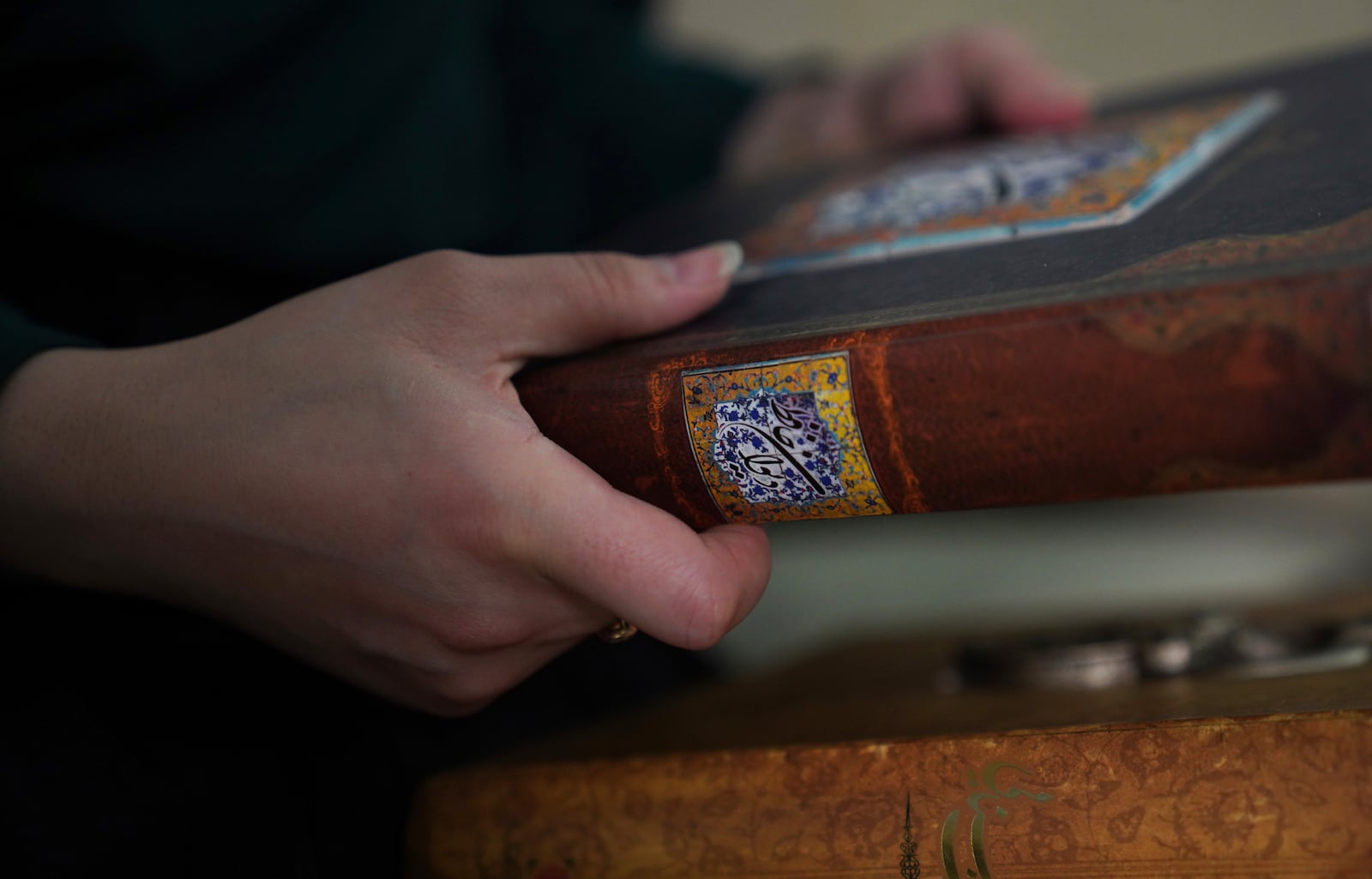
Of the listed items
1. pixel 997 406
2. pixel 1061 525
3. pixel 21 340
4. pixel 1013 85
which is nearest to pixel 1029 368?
pixel 997 406

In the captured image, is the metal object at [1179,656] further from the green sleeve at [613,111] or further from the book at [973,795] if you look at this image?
the green sleeve at [613,111]

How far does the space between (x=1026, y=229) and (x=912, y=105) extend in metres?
0.54

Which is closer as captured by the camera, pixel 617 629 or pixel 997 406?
pixel 997 406

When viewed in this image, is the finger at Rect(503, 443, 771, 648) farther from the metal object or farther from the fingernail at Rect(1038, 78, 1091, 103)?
the fingernail at Rect(1038, 78, 1091, 103)

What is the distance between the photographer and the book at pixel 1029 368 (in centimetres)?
32

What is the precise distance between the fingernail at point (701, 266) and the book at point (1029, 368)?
18 millimetres

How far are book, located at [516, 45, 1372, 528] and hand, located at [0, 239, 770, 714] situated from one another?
1.0 inches

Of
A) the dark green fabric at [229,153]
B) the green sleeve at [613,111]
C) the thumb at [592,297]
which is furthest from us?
the green sleeve at [613,111]

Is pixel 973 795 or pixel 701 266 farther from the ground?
pixel 701 266

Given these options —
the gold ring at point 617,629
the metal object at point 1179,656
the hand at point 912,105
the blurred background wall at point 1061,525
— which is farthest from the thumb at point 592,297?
the blurred background wall at point 1061,525

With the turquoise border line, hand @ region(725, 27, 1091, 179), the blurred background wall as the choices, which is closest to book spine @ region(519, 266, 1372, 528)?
the turquoise border line

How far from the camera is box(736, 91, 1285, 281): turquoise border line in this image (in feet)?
1.56

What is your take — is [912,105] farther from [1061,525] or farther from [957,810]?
[1061,525]

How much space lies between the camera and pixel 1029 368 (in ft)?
1.14
